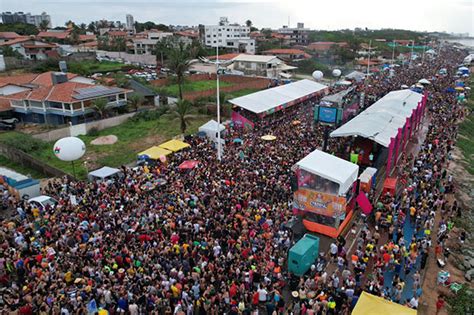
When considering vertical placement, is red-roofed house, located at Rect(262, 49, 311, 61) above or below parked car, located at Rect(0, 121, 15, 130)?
above

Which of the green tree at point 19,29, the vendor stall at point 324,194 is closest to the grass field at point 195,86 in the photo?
the vendor stall at point 324,194

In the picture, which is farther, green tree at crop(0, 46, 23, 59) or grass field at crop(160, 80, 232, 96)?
green tree at crop(0, 46, 23, 59)

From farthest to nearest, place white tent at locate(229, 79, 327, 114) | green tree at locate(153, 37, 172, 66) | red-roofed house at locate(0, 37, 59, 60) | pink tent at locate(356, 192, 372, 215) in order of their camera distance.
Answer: green tree at locate(153, 37, 172, 66), red-roofed house at locate(0, 37, 59, 60), white tent at locate(229, 79, 327, 114), pink tent at locate(356, 192, 372, 215)

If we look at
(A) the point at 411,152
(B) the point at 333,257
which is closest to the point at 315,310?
(B) the point at 333,257

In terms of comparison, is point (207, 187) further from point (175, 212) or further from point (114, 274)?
point (114, 274)

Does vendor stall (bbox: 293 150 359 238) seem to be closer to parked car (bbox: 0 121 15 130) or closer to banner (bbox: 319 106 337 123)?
banner (bbox: 319 106 337 123)

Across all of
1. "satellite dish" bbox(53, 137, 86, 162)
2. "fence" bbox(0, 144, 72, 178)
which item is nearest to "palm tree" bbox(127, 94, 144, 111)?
"fence" bbox(0, 144, 72, 178)
